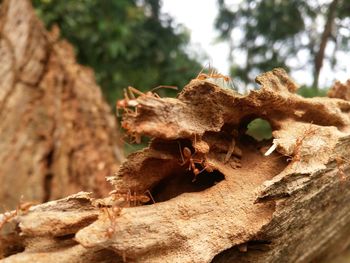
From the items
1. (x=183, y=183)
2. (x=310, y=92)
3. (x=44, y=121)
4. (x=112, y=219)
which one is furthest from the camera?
(x=44, y=121)

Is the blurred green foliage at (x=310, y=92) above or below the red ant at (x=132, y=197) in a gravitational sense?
above

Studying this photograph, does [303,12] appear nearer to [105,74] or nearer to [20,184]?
[105,74]

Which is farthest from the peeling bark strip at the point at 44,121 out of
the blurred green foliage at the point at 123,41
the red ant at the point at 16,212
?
the red ant at the point at 16,212

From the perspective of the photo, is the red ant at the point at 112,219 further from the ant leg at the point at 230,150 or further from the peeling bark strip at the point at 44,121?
the peeling bark strip at the point at 44,121

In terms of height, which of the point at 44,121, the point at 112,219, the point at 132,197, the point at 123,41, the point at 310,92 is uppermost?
the point at 123,41

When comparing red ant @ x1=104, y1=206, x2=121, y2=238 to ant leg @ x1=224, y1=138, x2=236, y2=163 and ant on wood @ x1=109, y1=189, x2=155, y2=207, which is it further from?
ant leg @ x1=224, y1=138, x2=236, y2=163

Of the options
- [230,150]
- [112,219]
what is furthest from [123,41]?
[112,219]

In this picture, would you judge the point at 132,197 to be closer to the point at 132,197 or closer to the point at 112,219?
the point at 132,197

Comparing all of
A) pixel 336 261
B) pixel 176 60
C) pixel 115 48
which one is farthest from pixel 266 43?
pixel 336 261
